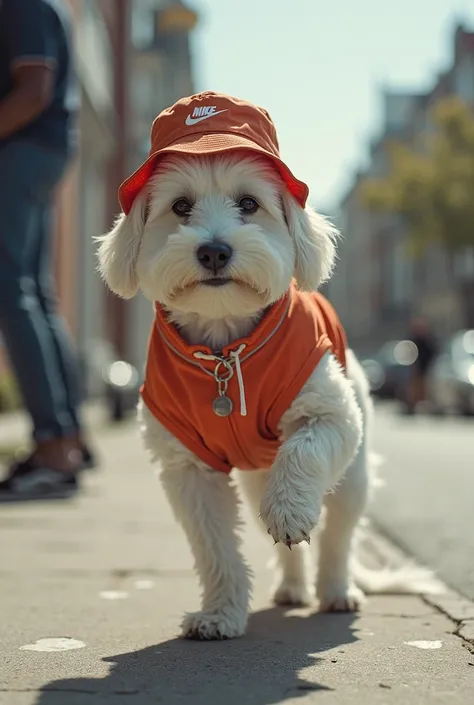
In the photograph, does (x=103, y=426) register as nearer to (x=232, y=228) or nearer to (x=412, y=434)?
(x=412, y=434)

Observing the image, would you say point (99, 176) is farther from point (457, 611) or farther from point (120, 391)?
point (457, 611)

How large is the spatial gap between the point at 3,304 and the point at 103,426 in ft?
25.0

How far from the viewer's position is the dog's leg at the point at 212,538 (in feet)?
10.2

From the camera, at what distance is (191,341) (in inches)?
129

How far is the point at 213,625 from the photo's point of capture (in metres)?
3.01

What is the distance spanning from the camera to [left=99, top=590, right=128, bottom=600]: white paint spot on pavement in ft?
11.6

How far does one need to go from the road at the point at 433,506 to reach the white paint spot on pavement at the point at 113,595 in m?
1.07

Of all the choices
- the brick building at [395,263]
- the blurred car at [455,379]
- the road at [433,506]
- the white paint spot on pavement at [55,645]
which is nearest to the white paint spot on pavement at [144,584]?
the white paint spot on pavement at [55,645]

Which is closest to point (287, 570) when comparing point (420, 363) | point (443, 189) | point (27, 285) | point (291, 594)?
point (291, 594)

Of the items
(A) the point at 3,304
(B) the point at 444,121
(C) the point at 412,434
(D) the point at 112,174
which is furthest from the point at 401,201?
(A) the point at 3,304

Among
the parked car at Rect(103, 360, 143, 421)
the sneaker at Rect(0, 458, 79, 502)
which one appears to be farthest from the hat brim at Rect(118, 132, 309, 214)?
the parked car at Rect(103, 360, 143, 421)

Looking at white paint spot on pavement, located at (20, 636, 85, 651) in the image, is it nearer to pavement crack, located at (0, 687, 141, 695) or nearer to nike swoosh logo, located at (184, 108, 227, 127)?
pavement crack, located at (0, 687, 141, 695)

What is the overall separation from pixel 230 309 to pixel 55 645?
94 cm

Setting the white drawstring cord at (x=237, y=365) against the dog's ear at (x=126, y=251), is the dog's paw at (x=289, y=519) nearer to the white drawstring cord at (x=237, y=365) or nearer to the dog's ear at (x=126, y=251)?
the white drawstring cord at (x=237, y=365)
